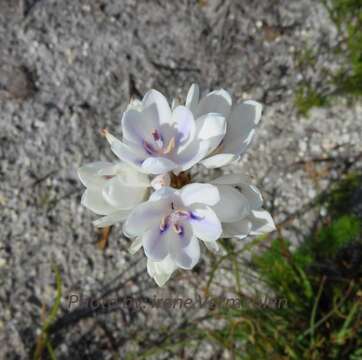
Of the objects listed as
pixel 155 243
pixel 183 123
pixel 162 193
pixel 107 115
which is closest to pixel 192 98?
pixel 183 123

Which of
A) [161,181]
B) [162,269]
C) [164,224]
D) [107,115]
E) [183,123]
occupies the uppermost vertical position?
[183,123]

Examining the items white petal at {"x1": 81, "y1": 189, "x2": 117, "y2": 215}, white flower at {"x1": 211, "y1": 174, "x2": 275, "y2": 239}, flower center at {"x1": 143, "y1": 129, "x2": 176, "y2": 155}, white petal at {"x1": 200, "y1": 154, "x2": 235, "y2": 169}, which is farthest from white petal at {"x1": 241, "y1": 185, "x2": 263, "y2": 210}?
white petal at {"x1": 81, "y1": 189, "x2": 117, "y2": 215}

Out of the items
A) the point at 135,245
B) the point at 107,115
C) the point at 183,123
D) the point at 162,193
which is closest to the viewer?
the point at 162,193

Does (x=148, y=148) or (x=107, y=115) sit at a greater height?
(x=148, y=148)

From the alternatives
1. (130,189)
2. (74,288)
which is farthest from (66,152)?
(130,189)

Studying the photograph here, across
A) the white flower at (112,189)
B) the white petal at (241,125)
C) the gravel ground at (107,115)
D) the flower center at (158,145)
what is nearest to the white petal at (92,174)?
the white flower at (112,189)

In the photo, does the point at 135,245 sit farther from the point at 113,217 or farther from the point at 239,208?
the point at 239,208

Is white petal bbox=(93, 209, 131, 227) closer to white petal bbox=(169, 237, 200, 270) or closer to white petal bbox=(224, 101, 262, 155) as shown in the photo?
white petal bbox=(169, 237, 200, 270)
